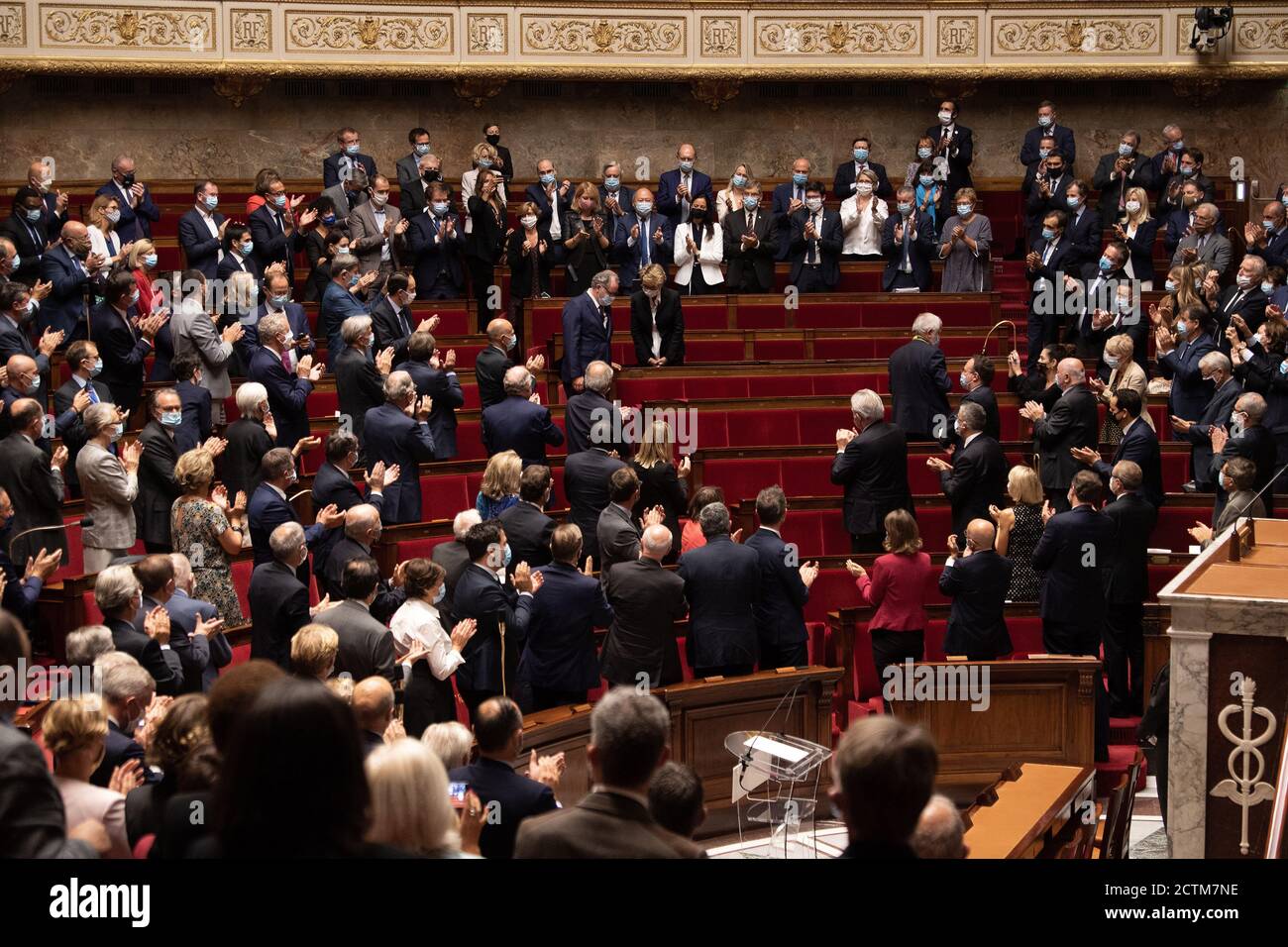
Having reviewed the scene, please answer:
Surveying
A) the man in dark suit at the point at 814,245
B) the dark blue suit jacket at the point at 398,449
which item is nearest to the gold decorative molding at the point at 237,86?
the man in dark suit at the point at 814,245

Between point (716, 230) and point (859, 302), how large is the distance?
118cm

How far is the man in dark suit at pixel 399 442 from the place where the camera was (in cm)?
751

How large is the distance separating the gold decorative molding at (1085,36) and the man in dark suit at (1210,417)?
19.3 ft

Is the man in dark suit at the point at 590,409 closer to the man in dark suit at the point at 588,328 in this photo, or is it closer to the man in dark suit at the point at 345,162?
the man in dark suit at the point at 588,328

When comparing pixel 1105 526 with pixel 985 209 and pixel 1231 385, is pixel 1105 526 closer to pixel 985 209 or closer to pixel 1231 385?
pixel 1231 385

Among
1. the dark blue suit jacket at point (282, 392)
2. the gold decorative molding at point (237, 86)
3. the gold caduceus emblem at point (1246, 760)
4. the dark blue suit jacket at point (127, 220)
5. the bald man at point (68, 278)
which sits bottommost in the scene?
the gold caduceus emblem at point (1246, 760)

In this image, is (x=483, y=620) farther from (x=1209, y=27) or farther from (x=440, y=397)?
(x=1209, y=27)

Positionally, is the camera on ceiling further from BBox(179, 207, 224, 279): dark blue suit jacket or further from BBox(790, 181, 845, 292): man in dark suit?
BBox(179, 207, 224, 279): dark blue suit jacket

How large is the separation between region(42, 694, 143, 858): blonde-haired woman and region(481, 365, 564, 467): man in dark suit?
4.33m

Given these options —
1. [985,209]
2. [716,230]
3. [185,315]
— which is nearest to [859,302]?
[716,230]

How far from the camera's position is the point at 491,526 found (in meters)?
5.84

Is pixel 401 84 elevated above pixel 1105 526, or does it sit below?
above

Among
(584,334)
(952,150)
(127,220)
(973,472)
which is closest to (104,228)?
(127,220)
